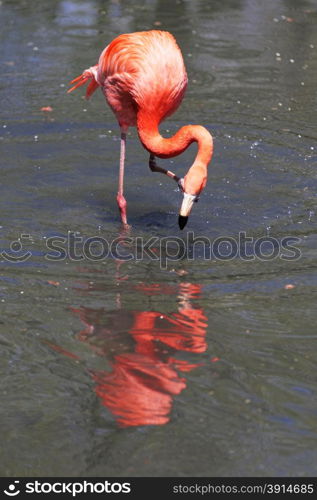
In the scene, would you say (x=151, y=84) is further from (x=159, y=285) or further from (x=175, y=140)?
(x=159, y=285)

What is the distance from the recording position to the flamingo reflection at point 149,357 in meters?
3.87

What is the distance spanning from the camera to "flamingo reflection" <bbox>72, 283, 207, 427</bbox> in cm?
387

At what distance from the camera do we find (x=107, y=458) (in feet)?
11.6

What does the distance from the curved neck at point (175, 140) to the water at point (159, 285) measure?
60 cm

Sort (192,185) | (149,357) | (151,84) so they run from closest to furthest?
(149,357)
(192,185)
(151,84)

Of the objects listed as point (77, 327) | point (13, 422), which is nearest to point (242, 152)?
point (77, 327)

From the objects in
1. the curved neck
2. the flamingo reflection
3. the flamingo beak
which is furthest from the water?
the curved neck

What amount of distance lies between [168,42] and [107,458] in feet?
10.3

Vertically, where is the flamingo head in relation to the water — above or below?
above

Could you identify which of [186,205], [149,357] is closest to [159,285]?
[186,205]

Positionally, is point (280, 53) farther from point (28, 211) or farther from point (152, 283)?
point (152, 283)

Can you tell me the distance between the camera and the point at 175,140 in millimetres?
5484

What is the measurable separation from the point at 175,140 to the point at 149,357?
5.50ft

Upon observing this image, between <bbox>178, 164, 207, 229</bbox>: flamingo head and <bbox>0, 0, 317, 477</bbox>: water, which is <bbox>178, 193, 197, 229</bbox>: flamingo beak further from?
<bbox>0, 0, 317, 477</bbox>: water
